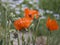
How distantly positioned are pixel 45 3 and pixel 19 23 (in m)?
2.30

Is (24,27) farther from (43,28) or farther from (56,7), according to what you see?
(56,7)

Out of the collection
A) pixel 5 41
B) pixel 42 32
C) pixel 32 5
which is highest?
pixel 5 41

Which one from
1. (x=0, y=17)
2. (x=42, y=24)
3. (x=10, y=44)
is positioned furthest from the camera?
(x=42, y=24)

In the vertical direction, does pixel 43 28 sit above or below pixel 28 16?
below

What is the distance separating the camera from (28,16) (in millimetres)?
1254

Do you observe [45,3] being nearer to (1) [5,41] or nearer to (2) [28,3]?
(2) [28,3]

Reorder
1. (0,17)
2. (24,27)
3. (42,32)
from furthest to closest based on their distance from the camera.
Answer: (42,32) → (0,17) → (24,27)

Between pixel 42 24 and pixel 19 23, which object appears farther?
pixel 42 24

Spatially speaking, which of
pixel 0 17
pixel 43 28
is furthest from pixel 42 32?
pixel 0 17

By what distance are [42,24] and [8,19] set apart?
166 centimetres

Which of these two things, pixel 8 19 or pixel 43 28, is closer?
pixel 8 19

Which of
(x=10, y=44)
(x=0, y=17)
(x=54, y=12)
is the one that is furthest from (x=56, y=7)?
(x=10, y=44)

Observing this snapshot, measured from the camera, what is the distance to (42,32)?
273cm

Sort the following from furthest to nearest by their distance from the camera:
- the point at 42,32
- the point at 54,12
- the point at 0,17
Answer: the point at 54,12, the point at 42,32, the point at 0,17
